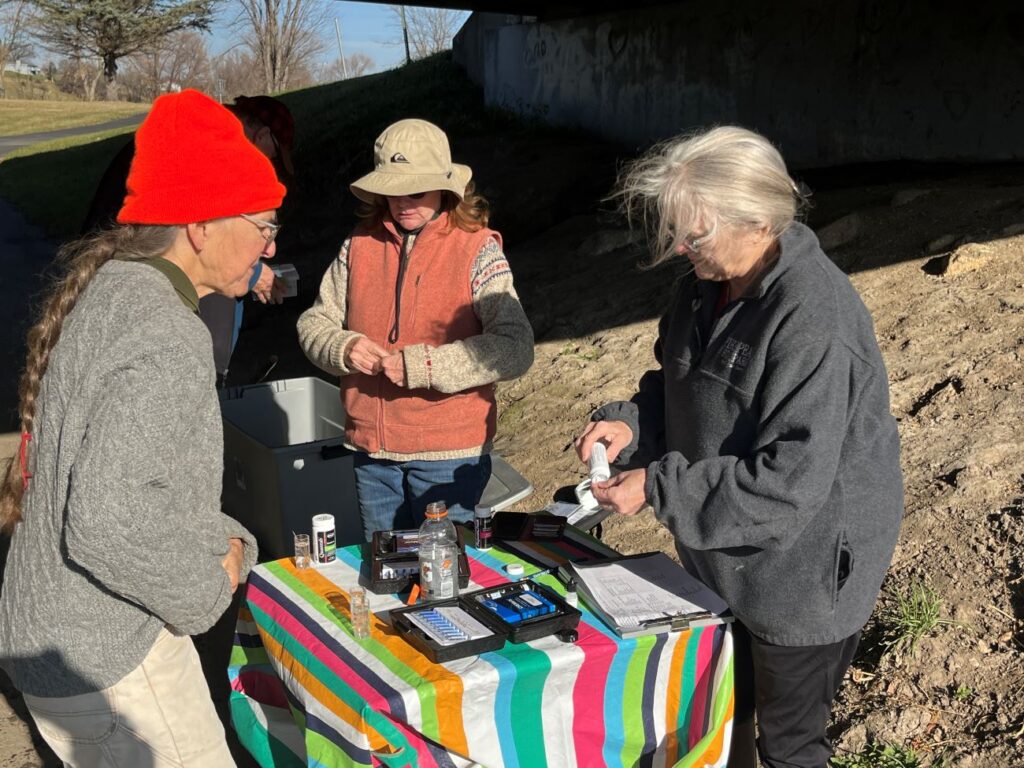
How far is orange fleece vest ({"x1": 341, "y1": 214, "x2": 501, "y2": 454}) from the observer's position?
11.1ft

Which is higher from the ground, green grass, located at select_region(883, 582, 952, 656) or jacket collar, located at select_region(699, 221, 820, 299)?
jacket collar, located at select_region(699, 221, 820, 299)

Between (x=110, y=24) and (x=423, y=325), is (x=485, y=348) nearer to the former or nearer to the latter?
(x=423, y=325)

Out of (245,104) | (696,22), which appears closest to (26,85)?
(696,22)

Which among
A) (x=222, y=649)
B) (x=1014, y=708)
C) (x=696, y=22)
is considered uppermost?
(x=696, y=22)

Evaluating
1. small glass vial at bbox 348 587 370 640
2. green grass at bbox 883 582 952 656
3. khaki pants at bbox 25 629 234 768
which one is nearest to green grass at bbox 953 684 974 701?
green grass at bbox 883 582 952 656

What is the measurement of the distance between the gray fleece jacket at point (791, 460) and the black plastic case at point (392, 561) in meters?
0.67

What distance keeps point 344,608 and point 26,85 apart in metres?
55.7

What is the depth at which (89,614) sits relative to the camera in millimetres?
2014

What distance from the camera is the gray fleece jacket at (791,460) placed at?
2209mm

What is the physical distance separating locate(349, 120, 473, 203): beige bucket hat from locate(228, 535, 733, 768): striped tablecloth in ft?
4.04

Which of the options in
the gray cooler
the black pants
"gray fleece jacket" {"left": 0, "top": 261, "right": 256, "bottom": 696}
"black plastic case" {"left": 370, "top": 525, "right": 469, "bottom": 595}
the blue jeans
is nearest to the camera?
"gray fleece jacket" {"left": 0, "top": 261, "right": 256, "bottom": 696}

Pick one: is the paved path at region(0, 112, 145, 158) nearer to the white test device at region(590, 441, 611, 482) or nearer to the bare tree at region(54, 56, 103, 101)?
the bare tree at region(54, 56, 103, 101)

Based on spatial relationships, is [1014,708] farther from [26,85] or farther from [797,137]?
[26,85]

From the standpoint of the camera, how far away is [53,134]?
30734mm
